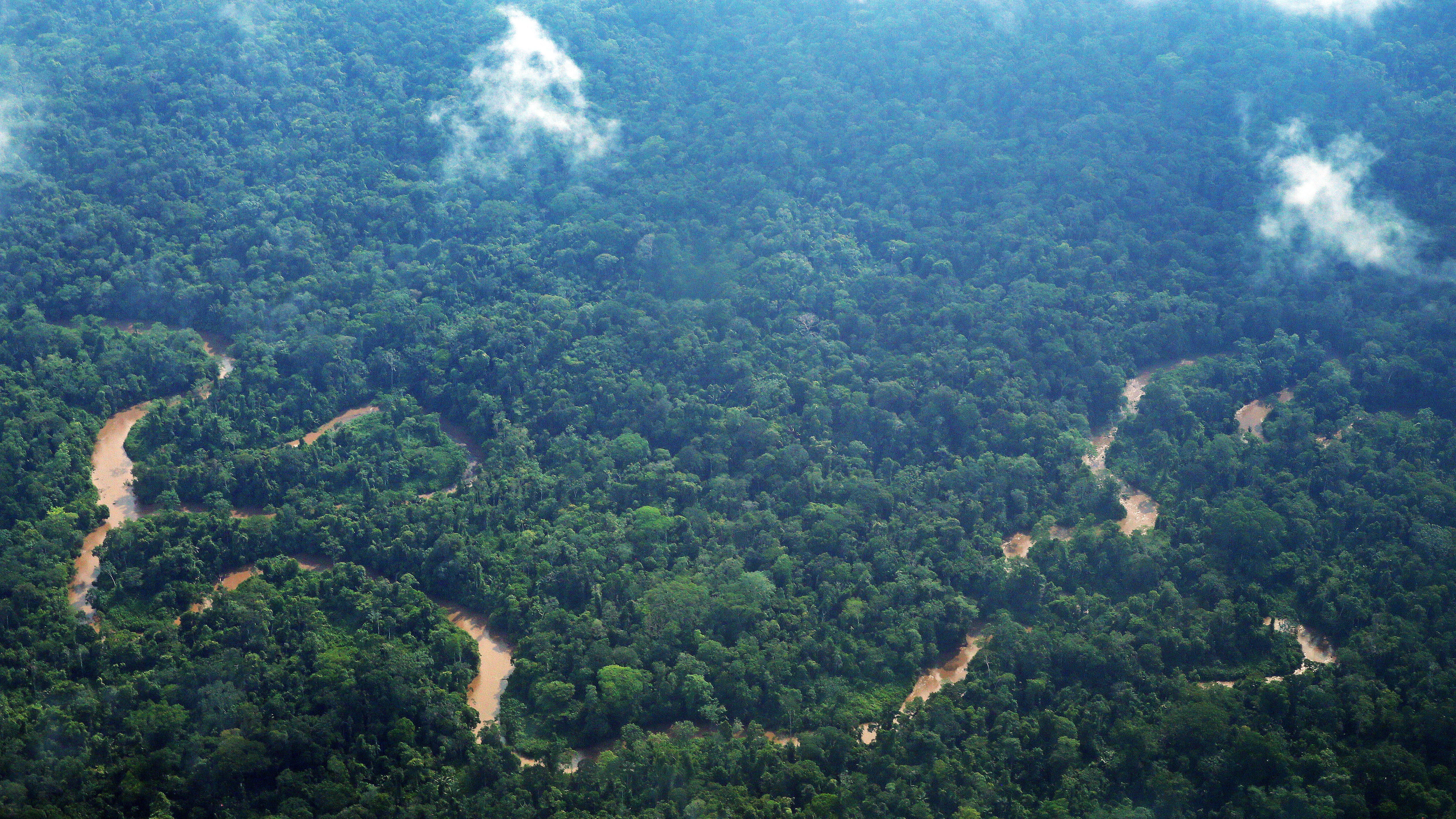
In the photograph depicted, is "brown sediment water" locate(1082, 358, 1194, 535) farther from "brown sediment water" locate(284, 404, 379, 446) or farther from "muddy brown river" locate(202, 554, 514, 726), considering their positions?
"brown sediment water" locate(284, 404, 379, 446)

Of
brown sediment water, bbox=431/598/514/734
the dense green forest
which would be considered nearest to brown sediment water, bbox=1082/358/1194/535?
the dense green forest

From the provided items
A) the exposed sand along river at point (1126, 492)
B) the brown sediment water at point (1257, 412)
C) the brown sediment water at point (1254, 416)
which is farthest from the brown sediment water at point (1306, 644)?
the brown sediment water at point (1257, 412)

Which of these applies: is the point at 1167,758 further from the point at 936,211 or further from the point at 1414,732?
the point at 936,211

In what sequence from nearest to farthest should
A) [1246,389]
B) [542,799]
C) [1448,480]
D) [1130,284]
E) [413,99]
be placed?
[542,799], [1448,480], [1246,389], [1130,284], [413,99]

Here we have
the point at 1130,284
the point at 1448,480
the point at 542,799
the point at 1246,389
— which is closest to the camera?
the point at 542,799

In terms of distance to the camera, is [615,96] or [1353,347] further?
[615,96]

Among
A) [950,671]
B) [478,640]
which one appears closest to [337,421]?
[478,640]

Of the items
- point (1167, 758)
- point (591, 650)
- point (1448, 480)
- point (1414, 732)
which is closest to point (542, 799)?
point (591, 650)
